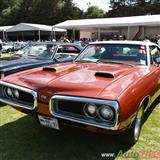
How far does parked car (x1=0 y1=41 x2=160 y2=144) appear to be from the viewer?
10.8 feet

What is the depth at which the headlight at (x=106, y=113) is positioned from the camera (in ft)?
10.6

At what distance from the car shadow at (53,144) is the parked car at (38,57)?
2.15m

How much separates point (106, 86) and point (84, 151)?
1.10 meters

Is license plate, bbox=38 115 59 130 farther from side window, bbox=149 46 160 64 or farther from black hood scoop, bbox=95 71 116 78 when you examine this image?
side window, bbox=149 46 160 64

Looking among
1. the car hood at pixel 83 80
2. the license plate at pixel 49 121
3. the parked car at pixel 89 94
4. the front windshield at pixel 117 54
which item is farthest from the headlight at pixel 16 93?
the front windshield at pixel 117 54

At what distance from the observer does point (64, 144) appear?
4.21 m

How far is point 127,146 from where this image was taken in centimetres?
409

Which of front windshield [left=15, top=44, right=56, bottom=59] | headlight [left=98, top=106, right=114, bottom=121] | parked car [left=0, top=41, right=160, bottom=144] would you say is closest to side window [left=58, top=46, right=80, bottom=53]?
front windshield [left=15, top=44, right=56, bottom=59]

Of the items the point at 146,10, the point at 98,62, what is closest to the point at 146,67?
the point at 98,62

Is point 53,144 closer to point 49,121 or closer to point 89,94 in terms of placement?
point 49,121

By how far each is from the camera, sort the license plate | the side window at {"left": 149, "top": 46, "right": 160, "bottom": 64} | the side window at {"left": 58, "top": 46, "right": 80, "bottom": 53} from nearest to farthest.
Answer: the license plate → the side window at {"left": 149, "top": 46, "right": 160, "bottom": 64} → the side window at {"left": 58, "top": 46, "right": 80, "bottom": 53}

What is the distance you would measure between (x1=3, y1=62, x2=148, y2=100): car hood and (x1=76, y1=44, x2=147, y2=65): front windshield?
0.93ft

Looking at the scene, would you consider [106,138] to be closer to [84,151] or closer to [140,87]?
[84,151]

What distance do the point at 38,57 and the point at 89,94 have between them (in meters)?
4.51
